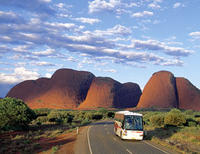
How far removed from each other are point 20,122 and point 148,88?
81622 millimetres

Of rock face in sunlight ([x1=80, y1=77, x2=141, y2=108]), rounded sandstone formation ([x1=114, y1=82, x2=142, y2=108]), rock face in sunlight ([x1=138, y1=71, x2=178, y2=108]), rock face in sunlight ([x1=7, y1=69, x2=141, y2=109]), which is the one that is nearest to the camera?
rock face in sunlight ([x1=138, y1=71, x2=178, y2=108])

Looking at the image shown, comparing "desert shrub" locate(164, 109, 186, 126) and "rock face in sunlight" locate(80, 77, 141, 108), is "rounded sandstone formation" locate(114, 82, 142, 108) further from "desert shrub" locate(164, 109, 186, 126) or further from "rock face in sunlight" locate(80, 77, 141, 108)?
"desert shrub" locate(164, 109, 186, 126)

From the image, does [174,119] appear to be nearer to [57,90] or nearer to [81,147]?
[81,147]

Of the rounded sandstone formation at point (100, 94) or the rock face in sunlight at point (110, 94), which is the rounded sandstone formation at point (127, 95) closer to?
the rock face in sunlight at point (110, 94)

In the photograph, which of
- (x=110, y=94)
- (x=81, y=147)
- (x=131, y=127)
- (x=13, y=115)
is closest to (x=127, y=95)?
(x=110, y=94)

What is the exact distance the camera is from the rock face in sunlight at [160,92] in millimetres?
97250

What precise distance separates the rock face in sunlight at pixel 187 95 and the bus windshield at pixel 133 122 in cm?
8247

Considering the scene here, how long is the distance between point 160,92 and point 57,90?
48.5m

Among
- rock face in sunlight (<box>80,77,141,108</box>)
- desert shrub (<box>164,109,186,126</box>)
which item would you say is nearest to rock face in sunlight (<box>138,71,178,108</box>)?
rock face in sunlight (<box>80,77,141,108</box>)

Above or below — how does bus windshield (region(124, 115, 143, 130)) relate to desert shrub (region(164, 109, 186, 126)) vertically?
above

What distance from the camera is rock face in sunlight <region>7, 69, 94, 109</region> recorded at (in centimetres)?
10994

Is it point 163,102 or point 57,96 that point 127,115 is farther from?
point 57,96

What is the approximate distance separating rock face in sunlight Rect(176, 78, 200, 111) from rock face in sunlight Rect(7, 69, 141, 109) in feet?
82.2

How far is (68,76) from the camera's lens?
392ft
